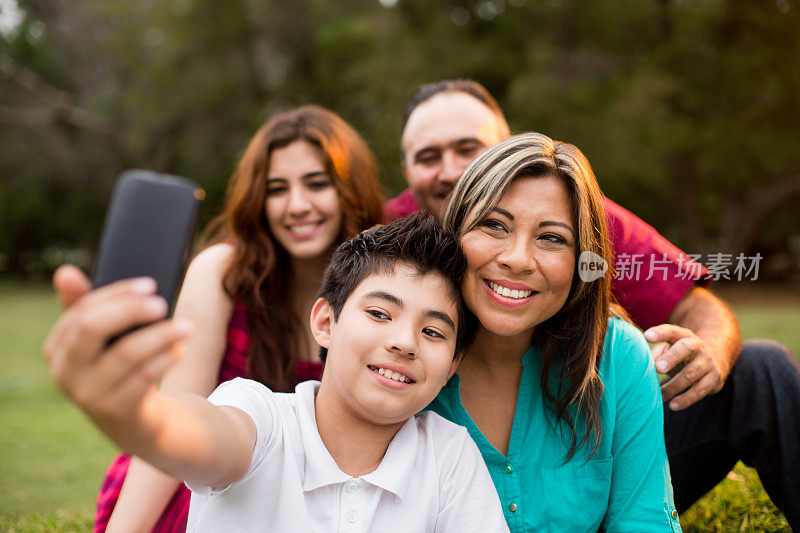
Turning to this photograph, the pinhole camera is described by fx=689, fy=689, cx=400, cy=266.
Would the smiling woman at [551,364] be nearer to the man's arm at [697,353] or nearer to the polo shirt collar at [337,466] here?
the man's arm at [697,353]

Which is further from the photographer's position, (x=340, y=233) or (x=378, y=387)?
(x=340, y=233)

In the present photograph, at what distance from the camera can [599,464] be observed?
2.05m

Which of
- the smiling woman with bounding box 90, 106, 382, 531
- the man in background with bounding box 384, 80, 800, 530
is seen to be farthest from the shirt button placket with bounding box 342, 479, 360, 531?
the smiling woman with bounding box 90, 106, 382, 531

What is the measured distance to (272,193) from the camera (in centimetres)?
304

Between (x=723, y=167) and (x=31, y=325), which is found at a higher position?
(x=723, y=167)

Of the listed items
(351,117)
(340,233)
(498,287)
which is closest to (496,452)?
(498,287)

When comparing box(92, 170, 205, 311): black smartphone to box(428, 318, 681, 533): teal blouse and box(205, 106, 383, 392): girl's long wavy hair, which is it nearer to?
box(205, 106, 383, 392): girl's long wavy hair

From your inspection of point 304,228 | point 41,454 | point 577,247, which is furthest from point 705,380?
point 41,454

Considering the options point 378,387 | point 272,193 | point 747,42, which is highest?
point 747,42

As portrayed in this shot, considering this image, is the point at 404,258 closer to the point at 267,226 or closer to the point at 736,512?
the point at 267,226

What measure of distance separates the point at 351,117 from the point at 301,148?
1462 cm

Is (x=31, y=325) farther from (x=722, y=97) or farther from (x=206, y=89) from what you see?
(x=722, y=97)

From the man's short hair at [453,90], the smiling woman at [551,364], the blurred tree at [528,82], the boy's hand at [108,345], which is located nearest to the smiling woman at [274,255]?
the man's short hair at [453,90]

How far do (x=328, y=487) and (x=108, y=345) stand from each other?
0.89 meters
